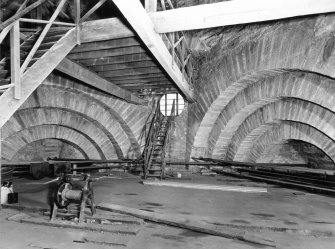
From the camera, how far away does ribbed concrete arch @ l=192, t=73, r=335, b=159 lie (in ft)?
21.1

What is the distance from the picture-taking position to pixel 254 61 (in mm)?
6703

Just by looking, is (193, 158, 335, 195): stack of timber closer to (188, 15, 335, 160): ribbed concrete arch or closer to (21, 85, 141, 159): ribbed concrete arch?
(188, 15, 335, 160): ribbed concrete arch

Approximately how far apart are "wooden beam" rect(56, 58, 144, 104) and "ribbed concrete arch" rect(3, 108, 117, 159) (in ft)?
5.38

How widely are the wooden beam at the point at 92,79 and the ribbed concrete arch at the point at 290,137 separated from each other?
159 inches

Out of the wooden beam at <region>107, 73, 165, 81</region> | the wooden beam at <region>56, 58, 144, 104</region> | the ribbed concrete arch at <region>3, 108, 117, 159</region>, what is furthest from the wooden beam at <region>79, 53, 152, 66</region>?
the ribbed concrete arch at <region>3, 108, 117, 159</region>

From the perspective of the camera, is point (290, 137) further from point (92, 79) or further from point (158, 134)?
point (92, 79)

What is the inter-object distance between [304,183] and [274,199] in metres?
1.53

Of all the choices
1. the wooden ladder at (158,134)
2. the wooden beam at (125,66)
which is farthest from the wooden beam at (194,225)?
the wooden ladder at (158,134)

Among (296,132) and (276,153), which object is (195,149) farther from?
(276,153)

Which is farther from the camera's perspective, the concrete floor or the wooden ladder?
the wooden ladder

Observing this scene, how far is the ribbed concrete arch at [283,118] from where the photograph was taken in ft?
24.0

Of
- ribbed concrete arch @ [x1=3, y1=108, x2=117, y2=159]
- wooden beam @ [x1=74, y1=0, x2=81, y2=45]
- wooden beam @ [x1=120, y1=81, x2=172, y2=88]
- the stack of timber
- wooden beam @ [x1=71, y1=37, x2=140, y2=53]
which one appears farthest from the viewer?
wooden beam @ [x1=120, y1=81, x2=172, y2=88]

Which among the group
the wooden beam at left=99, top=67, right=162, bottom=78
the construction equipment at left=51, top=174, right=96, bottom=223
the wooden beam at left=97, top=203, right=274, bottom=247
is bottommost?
the wooden beam at left=97, top=203, right=274, bottom=247

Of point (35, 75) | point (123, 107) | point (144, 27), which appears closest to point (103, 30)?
point (144, 27)
